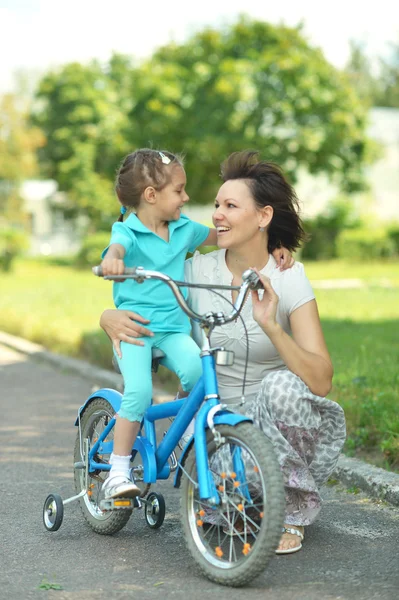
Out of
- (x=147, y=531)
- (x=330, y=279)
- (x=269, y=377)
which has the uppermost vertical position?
(x=269, y=377)

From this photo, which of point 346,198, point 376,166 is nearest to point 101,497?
point 346,198

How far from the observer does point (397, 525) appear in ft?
15.4

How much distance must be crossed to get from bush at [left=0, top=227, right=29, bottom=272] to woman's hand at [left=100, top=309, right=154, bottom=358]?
92.9 ft

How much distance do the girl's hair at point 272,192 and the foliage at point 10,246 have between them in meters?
28.2

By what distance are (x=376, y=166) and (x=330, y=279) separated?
22749 millimetres

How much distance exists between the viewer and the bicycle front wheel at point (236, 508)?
3609 millimetres

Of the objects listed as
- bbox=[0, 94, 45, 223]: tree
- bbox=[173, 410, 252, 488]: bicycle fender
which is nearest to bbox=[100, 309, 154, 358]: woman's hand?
bbox=[173, 410, 252, 488]: bicycle fender

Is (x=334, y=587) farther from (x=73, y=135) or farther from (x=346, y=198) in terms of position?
(x=73, y=135)

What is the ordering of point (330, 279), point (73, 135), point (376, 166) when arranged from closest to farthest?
point (330, 279) → point (376, 166) → point (73, 135)

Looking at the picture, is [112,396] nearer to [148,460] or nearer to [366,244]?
[148,460]

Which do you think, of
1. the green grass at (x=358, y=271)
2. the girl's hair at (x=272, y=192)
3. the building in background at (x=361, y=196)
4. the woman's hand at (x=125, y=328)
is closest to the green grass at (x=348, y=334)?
the green grass at (x=358, y=271)

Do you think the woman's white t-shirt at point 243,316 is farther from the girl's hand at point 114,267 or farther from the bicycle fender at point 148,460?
the girl's hand at point 114,267

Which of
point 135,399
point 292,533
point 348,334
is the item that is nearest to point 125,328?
point 135,399

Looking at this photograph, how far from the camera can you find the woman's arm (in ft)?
13.1
